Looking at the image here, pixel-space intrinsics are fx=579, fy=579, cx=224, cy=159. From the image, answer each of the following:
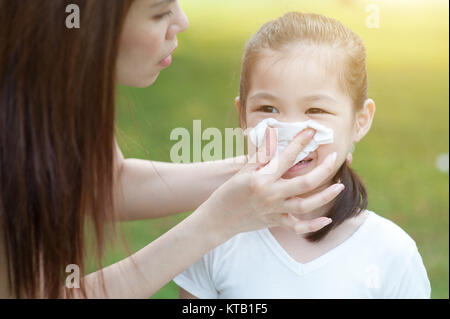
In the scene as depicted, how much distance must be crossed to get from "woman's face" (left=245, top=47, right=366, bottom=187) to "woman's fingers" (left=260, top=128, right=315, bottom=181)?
103 mm

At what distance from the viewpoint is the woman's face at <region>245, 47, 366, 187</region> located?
4.96ft

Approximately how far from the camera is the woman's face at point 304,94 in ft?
4.96

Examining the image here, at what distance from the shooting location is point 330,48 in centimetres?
156

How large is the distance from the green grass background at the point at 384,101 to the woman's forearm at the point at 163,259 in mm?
1525

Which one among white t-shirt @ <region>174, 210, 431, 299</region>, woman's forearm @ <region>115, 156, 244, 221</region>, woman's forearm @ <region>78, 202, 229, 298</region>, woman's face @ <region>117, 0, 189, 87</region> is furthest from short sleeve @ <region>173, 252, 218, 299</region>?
woman's face @ <region>117, 0, 189, 87</region>

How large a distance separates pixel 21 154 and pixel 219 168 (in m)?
0.72

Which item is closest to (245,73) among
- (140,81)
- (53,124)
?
(140,81)

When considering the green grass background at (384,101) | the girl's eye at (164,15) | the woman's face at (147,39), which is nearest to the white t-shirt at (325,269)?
the woman's face at (147,39)

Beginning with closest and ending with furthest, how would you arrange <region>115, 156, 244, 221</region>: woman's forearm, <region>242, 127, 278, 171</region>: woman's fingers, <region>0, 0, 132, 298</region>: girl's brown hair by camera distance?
<region>0, 0, 132, 298</region>: girl's brown hair
<region>242, 127, 278, 171</region>: woman's fingers
<region>115, 156, 244, 221</region>: woman's forearm

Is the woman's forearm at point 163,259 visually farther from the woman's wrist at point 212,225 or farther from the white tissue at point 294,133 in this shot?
the white tissue at point 294,133

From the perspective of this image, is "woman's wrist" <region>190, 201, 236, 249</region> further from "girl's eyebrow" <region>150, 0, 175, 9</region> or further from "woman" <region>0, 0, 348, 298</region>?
"girl's eyebrow" <region>150, 0, 175, 9</region>

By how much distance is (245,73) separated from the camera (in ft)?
5.41

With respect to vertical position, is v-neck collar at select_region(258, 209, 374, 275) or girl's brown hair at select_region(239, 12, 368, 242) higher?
girl's brown hair at select_region(239, 12, 368, 242)
